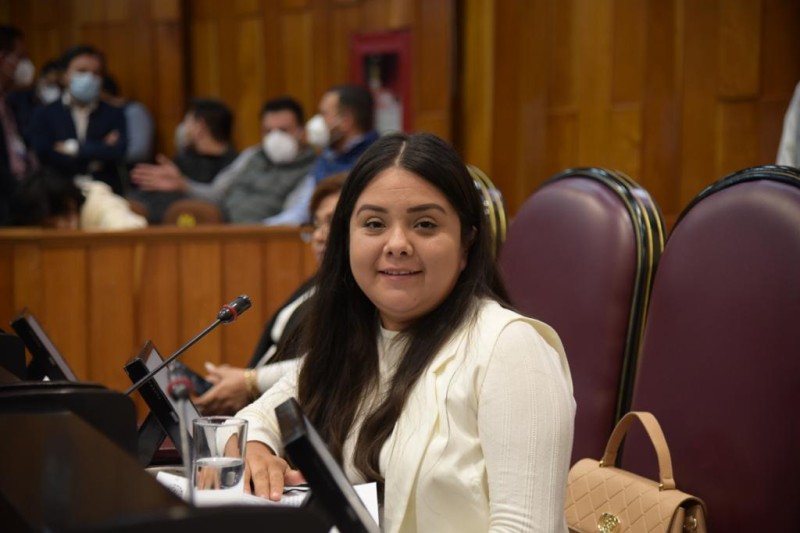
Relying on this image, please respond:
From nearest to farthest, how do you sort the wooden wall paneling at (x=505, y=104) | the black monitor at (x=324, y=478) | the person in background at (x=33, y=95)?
1. the black monitor at (x=324, y=478)
2. the wooden wall paneling at (x=505, y=104)
3. the person in background at (x=33, y=95)


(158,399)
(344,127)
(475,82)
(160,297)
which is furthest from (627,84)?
(158,399)

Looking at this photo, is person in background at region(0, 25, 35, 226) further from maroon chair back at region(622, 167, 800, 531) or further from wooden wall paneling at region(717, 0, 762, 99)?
maroon chair back at region(622, 167, 800, 531)

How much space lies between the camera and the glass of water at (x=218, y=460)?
1.26m

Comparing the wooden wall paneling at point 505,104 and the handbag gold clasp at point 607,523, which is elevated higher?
the wooden wall paneling at point 505,104

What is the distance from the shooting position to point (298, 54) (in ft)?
22.4

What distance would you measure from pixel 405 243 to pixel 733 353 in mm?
578

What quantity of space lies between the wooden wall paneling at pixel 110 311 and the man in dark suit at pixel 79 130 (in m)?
2.04

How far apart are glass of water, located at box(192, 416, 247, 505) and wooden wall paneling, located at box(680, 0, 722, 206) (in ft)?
11.3


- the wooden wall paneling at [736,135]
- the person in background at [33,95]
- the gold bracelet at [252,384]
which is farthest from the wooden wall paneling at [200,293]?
A: the person in background at [33,95]

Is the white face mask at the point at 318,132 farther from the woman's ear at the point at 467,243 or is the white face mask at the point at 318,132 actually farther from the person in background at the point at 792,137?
the woman's ear at the point at 467,243

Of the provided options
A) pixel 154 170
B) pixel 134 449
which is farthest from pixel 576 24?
pixel 134 449

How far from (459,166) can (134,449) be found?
0.75 meters

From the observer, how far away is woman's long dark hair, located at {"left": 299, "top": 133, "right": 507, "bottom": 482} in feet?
5.28

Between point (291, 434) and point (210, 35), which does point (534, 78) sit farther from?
point (291, 434)
